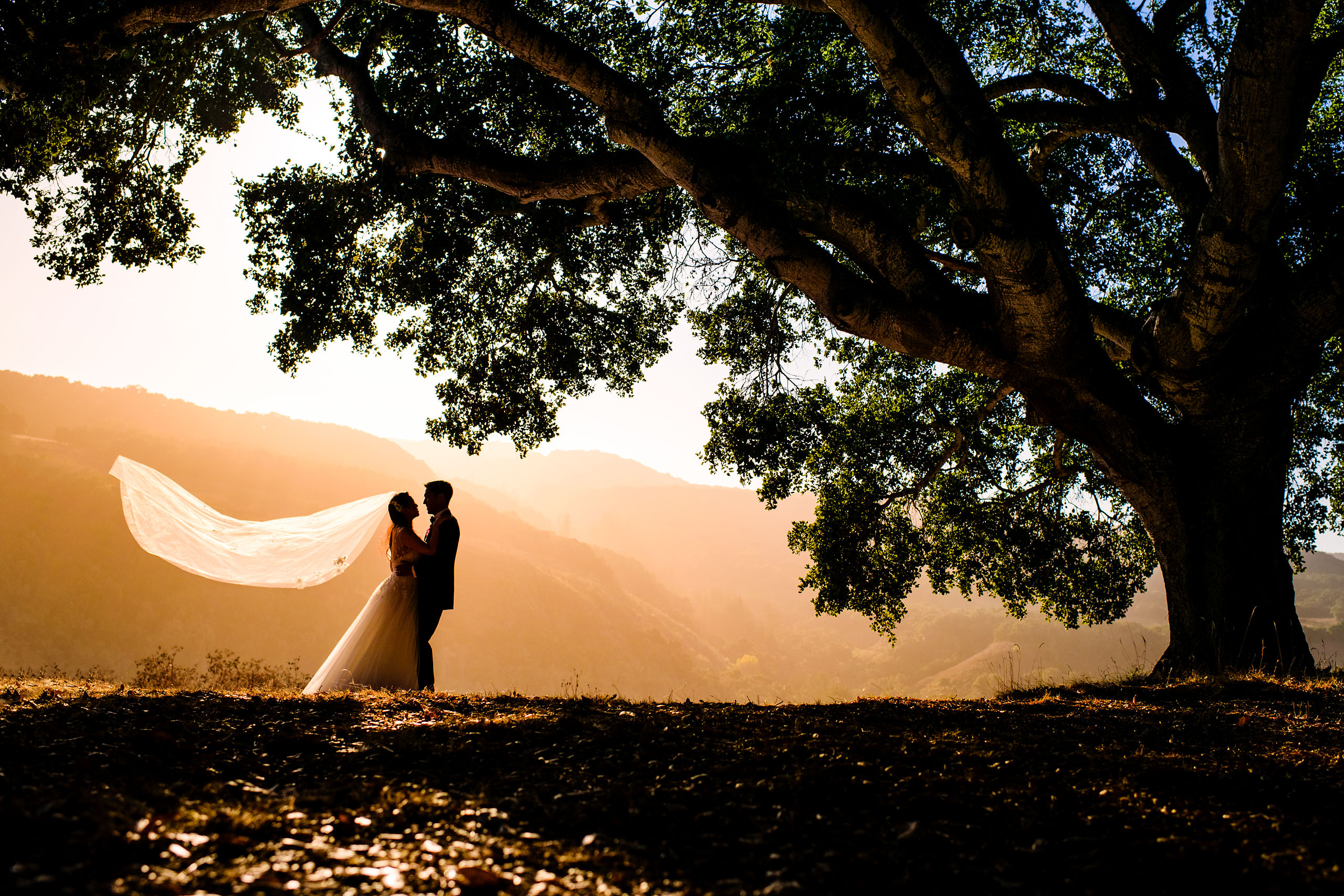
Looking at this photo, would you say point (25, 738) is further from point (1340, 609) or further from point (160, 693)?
point (1340, 609)

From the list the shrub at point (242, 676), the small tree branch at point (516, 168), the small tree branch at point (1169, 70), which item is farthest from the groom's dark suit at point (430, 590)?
the small tree branch at point (1169, 70)

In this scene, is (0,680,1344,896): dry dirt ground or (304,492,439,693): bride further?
(304,492,439,693): bride

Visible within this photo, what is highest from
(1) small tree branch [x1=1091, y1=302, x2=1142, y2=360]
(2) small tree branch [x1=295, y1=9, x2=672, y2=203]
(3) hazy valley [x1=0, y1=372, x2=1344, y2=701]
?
(2) small tree branch [x1=295, y1=9, x2=672, y2=203]

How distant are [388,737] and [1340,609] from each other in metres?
237

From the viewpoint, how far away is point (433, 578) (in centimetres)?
797

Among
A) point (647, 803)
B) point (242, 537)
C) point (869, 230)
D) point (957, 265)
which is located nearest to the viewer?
point (647, 803)

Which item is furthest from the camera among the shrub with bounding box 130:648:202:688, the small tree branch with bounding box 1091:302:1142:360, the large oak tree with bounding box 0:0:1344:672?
the small tree branch with bounding box 1091:302:1142:360

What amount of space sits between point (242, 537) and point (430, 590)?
570cm

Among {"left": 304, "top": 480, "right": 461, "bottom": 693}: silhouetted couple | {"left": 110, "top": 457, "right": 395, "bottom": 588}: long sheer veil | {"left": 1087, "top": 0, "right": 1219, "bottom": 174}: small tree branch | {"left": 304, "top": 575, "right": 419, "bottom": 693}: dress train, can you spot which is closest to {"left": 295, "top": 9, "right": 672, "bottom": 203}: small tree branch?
{"left": 304, "top": 480, "right": 461, "bottom": 693}: silhouetted couple

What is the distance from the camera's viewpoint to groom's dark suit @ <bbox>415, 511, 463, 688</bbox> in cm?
788

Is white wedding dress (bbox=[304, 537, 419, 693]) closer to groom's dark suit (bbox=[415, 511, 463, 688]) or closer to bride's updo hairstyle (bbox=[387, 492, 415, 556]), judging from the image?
groom's dark suit (bbox=[415, 511, 463, 688])

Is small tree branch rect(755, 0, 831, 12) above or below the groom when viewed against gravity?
above

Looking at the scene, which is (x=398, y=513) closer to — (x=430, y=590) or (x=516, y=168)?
(x=430, y=590)

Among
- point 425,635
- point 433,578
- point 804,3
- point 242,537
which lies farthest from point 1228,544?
point 242,537
